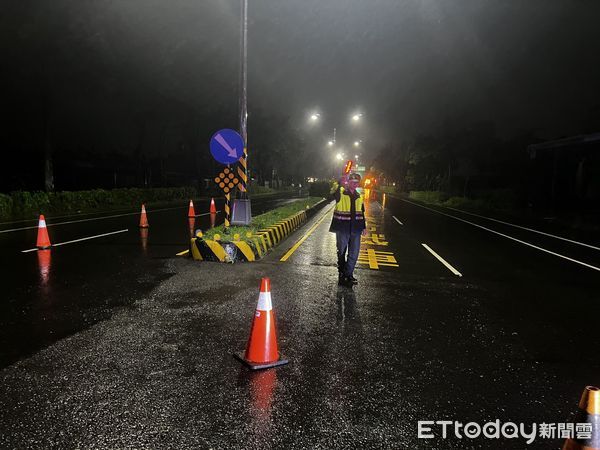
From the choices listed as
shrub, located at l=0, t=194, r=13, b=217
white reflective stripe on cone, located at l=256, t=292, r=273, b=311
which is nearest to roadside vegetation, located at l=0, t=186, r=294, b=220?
shrub, located at l=0, t=194, r=13, b=217

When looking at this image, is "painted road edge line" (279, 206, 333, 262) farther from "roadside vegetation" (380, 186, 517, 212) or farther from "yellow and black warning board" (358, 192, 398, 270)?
"roadside vegetation" (380, 186, 517, 212)

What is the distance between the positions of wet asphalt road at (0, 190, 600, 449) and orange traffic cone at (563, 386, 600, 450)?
2.73 ft

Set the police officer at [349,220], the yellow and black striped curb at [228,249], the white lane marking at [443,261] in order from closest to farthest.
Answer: the police officer at [349,220], the white lane marking at [443,261], the yellow and black striped curb at [228,249]

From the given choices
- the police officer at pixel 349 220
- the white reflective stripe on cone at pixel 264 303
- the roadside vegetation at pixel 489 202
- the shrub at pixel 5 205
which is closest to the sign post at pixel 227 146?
the police officer at pixel 349 220

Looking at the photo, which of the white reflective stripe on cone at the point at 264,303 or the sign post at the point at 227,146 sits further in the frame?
the sign post at the point at 227,146

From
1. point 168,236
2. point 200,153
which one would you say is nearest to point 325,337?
point 168,236

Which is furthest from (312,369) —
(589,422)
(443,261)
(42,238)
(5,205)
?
(5,205)

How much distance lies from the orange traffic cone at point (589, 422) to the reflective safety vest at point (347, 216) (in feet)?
18.0

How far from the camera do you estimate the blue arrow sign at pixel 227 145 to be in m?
10.0

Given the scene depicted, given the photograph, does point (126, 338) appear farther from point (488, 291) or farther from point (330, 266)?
point (488, 291)

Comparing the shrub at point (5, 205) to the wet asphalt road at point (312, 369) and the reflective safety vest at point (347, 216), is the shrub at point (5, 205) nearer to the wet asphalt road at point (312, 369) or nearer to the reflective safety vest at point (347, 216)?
the wet asphalt road at point (312, 369)

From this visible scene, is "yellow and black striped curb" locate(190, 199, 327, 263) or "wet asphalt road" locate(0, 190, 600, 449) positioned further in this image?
"yellow and black striped curb" locate(190, 199, 327, 263)

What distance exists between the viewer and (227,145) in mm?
10062

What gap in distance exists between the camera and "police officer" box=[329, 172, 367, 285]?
25.0 ft
